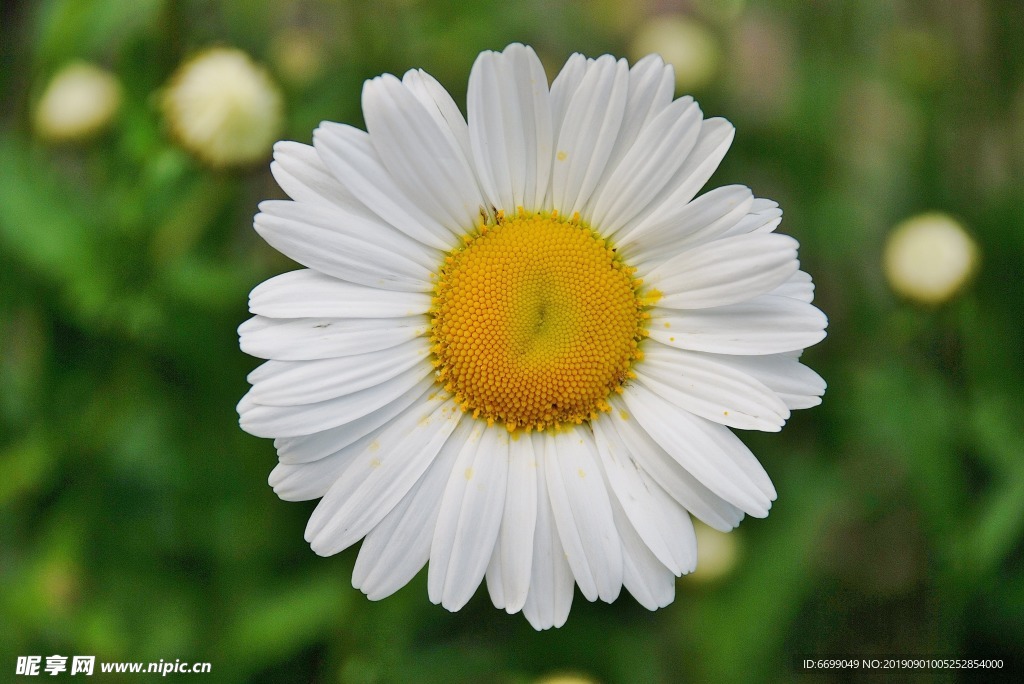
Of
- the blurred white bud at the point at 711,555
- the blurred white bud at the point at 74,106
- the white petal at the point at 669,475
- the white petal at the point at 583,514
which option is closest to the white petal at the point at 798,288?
the white petal at the point at 669,475

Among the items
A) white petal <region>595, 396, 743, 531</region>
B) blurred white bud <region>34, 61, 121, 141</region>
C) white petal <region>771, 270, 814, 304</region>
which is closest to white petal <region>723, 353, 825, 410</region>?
white petal <region>771, 270, 814, 304</region>

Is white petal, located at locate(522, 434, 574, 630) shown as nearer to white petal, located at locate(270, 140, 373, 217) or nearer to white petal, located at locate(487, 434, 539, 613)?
white petal, located at locate(487, 434, 539, 613)

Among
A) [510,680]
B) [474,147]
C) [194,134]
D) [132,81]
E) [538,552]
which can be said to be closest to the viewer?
[474,147]

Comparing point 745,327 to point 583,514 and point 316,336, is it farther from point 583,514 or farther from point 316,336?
point 316,336

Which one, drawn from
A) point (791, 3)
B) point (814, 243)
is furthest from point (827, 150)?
point (791, 3)

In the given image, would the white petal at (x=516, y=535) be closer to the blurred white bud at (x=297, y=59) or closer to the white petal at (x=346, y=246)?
the white petal at (x=346, y=246)

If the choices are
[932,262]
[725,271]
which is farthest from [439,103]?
[932,262]

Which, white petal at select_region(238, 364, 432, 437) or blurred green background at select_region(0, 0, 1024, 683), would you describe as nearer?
white petal at select_region(238, 364, 432, 437)

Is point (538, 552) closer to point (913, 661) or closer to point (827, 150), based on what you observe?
point (913, 661)
